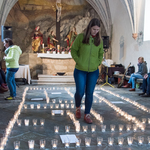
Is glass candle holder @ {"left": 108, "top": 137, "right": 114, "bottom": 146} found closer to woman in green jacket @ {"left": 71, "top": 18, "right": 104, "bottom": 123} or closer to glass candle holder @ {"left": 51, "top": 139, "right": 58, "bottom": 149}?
glass candle holder @ {"left": 51, "top": 139, "right": 58, "bottom": 149}

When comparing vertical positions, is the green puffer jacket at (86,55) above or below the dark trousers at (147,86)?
above

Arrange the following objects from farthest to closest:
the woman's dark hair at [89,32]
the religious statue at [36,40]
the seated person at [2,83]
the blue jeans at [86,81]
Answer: the religious statue at [36,40]
the seated person at [2,83]
the blue jeans at [86,81]
the woman's dark hair at [89,32]

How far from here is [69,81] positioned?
1091 centimetres

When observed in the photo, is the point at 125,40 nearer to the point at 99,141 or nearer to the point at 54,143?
the point at 99,141

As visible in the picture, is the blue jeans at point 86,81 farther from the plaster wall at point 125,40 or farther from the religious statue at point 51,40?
the religious statue at point 51,40

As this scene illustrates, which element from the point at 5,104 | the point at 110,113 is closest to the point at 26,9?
the point at 5,104

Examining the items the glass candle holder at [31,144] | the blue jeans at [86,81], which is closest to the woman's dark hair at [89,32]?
the blue jeans at [86,81]

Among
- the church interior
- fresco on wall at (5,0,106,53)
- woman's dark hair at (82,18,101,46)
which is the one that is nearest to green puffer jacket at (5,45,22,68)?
the church interior

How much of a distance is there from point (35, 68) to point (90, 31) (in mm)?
10130

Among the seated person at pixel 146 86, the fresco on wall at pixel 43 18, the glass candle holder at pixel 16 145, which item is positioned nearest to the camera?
the glass candle holder at pixel 16 145

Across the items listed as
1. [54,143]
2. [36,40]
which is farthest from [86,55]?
[36,40]

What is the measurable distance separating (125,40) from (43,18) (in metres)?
6.33

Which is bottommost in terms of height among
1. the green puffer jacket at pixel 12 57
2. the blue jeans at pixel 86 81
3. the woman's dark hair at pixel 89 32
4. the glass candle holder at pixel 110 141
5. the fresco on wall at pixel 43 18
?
the glass candle holder at pixel 110 141

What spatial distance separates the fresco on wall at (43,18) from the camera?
14773 mm
